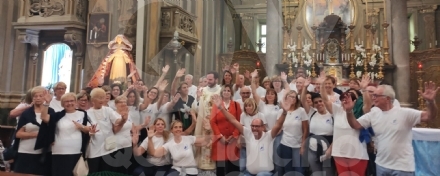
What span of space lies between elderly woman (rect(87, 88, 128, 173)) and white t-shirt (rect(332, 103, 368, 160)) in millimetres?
2499

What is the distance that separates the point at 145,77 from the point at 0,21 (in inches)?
176

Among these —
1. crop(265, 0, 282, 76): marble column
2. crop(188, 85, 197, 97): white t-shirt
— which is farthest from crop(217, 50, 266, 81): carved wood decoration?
crop(188, 85, 197, 97): white t-shirt

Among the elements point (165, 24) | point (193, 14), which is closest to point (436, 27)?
point (193, 14)

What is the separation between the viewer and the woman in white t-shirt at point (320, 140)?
4191 mm

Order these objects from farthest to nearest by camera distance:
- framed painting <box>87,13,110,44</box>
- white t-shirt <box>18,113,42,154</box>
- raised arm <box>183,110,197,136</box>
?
framed painting <box>87,13,110,44</box> → raised arm <box>183,110,197,136</box> → white t-shirt <box>18,113,42,154</box>

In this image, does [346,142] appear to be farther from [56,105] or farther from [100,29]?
[100,29]

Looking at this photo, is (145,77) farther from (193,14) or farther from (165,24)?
(193,14)

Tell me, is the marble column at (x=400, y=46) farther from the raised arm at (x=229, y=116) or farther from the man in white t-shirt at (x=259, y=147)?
the raised arm at (x=229, y=116)

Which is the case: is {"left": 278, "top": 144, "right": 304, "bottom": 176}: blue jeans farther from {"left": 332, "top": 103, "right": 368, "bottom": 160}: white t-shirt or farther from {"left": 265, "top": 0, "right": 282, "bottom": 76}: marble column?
{"left": 265, "top": 0, "right": 282, "bottom": 76}: marble column

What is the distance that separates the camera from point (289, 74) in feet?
40.1

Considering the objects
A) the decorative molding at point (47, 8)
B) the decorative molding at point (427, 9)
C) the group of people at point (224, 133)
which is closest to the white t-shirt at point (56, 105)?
the group of people at point (224, 133)

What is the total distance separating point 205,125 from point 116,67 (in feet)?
14.4

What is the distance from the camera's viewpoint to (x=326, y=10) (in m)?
16.6

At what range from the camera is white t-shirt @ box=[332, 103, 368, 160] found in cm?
388
